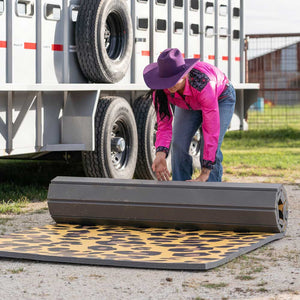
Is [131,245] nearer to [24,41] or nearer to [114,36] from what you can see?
[24,41]

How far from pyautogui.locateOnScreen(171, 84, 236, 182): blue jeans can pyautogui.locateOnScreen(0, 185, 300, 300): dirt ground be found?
1.45 metres

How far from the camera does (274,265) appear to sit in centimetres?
523

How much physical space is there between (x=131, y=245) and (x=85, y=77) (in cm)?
349

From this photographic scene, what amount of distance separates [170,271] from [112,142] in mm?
4246

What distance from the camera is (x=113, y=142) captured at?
9.16 meters

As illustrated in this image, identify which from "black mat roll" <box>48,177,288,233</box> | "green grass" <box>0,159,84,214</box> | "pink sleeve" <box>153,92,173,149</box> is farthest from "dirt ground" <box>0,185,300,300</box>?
"green grass" <box>0,159,84,214</box>

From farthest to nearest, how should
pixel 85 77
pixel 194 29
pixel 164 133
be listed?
1. pixel 194 29
2. pixel 85 77
3. pixel 164 133

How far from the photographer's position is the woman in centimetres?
602

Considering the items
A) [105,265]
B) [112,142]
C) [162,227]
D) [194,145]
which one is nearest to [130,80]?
[112,142]

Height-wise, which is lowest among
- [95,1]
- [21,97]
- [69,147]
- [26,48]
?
[69,147]

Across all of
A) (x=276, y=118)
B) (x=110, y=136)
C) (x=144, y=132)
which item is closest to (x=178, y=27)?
(x=144, y=132)

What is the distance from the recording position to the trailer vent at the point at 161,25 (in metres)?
10.4

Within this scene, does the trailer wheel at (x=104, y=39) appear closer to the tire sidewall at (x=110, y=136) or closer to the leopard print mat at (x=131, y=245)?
the tire sidewall at (x=110, y=136)

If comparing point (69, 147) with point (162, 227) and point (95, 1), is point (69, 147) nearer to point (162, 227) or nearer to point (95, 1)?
point (95, 1)
